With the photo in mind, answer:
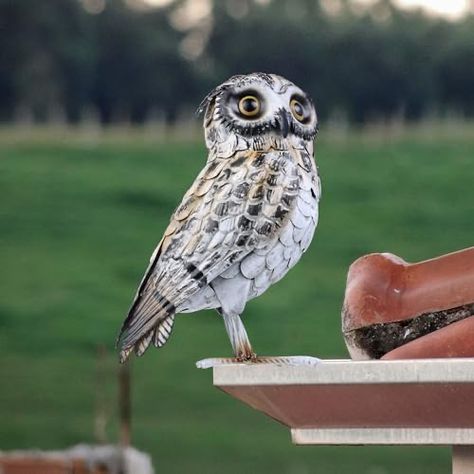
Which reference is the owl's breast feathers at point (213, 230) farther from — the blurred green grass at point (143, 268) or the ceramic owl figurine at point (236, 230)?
the blurred green grass at point (143, 268)

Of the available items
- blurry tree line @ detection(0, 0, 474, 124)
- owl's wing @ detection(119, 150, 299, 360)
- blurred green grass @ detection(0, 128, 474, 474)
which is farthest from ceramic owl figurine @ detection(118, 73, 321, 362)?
blurry tree line @ detection(0, 0, 474, 124)

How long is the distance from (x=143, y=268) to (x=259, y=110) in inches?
214

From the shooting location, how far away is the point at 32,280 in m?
6.98

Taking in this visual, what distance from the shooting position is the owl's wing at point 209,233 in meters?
1.58

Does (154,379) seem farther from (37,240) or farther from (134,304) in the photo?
(134,304)

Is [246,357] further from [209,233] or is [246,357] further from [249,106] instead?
[249,106]

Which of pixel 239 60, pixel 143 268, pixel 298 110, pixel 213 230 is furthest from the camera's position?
pixel 239 60

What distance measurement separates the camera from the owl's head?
1.67 meters

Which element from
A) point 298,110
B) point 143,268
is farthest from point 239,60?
point 298,110

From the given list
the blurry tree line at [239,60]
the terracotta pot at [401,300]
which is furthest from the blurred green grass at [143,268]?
the terracotta pot at [401,300]

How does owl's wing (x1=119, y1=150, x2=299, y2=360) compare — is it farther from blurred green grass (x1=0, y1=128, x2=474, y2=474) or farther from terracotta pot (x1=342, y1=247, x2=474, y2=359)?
blurred green grass (x1=0, y1=128, x2=474, y2=474)

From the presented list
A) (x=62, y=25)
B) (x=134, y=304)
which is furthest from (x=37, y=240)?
(x=134, y=304)

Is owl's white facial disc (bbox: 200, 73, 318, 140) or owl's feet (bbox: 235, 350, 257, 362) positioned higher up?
owl's white facial disc (bbox: 200, 73, 318, 140)

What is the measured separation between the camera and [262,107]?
1.67 metres
